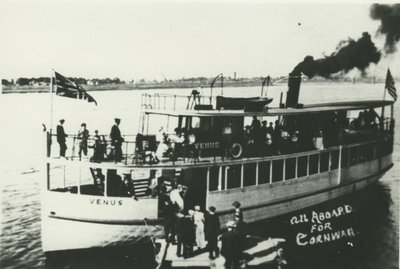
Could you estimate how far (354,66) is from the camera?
2200cm

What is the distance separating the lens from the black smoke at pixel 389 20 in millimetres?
15094

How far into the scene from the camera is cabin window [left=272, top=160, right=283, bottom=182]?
17.5 m

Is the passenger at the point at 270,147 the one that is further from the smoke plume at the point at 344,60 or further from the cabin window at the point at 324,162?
the smoke plume at the point at 344,60

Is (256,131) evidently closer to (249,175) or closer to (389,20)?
(249,175)

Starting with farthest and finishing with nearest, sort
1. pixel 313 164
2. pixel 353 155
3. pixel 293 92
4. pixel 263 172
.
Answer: pixel 353 155 < pixel 293 92 < pixel 313 164 < pixel 263 172

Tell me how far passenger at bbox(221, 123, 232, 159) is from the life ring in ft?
0.57

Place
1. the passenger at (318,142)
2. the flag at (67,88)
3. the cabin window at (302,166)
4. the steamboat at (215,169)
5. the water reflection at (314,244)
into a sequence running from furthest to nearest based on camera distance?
the passenger at (318,142) → the cabin window at (302,166) → the water reflection at (314,244) → the flag at (67,88) → the steamboat at (215,169)

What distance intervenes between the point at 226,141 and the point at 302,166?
428 centimetres

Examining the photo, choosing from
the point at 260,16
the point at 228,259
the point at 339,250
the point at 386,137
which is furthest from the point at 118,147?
the point at 386,137

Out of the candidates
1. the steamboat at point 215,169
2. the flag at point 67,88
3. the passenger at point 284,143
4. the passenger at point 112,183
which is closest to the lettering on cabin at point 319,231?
the steamboat at point 215,169

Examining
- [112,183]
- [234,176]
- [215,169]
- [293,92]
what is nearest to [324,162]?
[293,92]

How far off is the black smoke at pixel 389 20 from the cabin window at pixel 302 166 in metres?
5.70

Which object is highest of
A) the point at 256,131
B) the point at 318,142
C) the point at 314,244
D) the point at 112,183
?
the point at 256,131

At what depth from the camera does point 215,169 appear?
15.8 m
